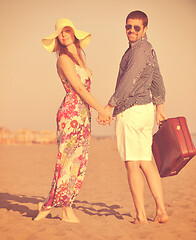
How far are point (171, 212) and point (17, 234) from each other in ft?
7.08

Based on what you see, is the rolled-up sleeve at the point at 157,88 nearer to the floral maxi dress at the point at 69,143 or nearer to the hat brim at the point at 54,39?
the floral maxi dress at the point at 69,143

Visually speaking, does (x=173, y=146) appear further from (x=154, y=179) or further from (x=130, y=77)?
(x=130, y=77)

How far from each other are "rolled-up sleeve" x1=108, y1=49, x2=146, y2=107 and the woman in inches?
12.5

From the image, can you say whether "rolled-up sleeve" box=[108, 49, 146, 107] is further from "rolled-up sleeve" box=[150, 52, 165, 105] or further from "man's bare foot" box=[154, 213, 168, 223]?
"man's bare foot" box=[154, 213, 168, 223]

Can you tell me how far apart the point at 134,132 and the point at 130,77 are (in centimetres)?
59

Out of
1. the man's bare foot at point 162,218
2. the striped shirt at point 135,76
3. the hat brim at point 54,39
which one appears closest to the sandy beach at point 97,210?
the man's bare foot at point 162,218

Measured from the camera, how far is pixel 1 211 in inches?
211

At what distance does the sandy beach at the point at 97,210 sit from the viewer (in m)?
4.08

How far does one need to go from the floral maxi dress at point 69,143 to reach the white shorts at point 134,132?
498 millimetres

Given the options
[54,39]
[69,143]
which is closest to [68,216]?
[69,143]

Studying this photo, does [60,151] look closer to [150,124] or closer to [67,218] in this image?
[67,218]

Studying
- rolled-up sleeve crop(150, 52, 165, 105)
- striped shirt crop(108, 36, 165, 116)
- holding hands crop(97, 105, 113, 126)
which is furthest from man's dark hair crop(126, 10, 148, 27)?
holding hands crop(97, 105, 113, 126)

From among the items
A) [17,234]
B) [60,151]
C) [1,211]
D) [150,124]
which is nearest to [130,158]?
[150,124]

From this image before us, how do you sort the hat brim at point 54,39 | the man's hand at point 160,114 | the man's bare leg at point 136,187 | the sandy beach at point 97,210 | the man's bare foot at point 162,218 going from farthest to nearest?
the man's hand at point 160,114, the hat brim at point 54,39, the man's bare foot at point 162,218, the man's bare leg at point 136,187, the sandy beach at point 97,210
